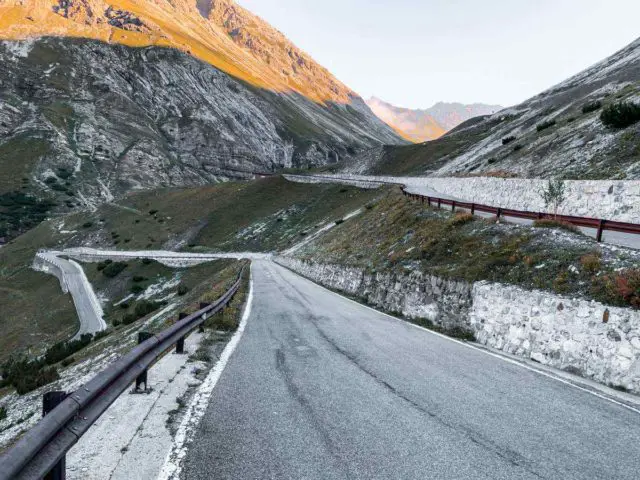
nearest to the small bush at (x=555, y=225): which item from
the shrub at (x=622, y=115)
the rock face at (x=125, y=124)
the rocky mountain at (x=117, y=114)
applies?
the shrub at (x=622, y=115)

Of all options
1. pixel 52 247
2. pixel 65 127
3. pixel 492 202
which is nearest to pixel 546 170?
pixel 492 202

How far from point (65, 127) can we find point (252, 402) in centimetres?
14204

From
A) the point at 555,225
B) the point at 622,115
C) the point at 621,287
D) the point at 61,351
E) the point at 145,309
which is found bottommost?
the point at 61,351

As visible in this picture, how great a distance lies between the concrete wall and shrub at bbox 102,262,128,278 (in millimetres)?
42928

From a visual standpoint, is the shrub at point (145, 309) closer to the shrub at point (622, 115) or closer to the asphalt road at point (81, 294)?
the asphalt road at point (81, 294)

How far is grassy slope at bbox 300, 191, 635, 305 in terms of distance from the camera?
10578mm

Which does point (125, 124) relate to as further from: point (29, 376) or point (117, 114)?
point (29, 376)

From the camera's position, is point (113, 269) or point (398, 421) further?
point (113, 269)

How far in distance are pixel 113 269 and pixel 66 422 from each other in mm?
52459

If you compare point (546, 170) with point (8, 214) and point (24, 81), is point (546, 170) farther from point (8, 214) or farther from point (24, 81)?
→ point (24, 81)

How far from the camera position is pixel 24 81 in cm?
12875

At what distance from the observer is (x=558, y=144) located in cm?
3359

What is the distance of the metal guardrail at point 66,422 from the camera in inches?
110

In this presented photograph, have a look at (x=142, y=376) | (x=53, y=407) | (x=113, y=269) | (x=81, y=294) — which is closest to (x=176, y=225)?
(x=113, y=269)
